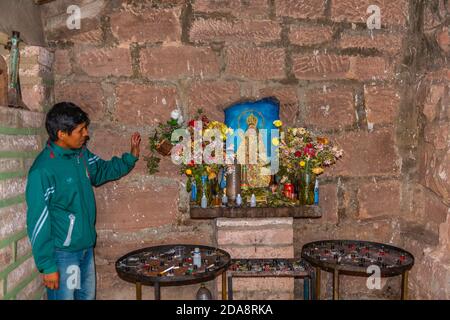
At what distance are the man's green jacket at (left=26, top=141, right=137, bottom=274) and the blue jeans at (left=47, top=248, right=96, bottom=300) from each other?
0.08 metres

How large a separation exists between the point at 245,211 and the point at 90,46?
2.04 metres

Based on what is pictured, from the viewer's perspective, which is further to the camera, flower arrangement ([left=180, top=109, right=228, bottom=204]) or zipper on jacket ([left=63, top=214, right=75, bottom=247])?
flower arrangement ([left=180, top=109, right=228, bottom=204])

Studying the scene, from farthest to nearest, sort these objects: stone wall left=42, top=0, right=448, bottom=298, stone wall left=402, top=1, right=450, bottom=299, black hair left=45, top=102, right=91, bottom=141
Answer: stone wall left=42, top=0, right=448, bottom=298
stone wall left=402, top=1, right=450, bottom=299
black hair left=45, top=102, right=91, bottom=141

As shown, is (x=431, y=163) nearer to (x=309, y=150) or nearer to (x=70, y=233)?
(x=309, y=150)

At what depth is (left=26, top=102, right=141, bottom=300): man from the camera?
10.0 ft

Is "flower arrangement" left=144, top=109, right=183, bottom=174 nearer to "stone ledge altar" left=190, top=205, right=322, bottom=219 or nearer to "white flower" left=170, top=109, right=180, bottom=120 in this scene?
"white flower" left=170, top=109, right=180, bottom=120

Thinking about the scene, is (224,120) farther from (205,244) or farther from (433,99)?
(433,99)

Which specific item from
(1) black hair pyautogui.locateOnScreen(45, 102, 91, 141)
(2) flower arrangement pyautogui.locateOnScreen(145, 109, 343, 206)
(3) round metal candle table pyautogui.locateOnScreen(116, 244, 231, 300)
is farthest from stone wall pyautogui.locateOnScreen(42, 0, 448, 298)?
(1) black hair pyautogui.locateOnScreen(45, 102, 91, 141)

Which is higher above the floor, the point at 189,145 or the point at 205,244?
the point at 189,145

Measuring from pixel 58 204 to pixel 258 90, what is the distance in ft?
6.68

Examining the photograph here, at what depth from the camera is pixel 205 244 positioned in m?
4.14

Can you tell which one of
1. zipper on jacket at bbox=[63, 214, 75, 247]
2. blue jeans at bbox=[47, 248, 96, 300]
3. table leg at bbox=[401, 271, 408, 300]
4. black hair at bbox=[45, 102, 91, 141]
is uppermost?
black hair at bbox=[45, 102, 91, 141]

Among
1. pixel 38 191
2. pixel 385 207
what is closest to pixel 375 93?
pixel 385 207

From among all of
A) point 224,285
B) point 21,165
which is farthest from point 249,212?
point 21,165
